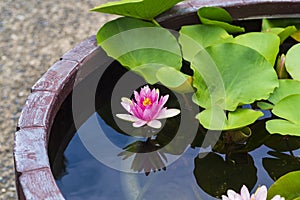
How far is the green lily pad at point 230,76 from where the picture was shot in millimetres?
1023

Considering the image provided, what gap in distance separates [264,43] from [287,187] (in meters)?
0.34

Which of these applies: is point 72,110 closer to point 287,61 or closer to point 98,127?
point 98,127

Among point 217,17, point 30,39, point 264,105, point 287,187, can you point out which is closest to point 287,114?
point 264,105

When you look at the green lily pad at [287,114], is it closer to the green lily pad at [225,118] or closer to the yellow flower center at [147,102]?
the green lily pad at [225,118]

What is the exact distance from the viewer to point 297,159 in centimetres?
100

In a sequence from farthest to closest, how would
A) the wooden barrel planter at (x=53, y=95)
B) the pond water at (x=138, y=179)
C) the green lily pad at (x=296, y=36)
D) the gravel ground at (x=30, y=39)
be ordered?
1. the gravel ground at (x=30, y=39)
2. the green lily pad at (x=296, y=36)
3. the pond water at (x=138, y=179)
4. the wooden barrel planter at (x=53, y=95)

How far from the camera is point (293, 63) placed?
1.07m

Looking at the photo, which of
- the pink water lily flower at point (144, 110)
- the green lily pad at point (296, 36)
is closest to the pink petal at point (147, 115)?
the pink water lily flower at point (144, 110)

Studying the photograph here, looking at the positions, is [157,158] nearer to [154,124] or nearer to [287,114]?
[154,124]

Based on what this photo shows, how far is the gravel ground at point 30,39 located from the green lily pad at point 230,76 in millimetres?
754

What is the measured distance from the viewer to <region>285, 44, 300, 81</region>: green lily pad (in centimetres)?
106

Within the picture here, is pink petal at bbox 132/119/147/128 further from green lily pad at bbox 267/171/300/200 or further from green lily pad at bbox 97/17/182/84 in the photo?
green lily pad at bbox 267/171/300/200

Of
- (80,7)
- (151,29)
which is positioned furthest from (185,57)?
(80,7)

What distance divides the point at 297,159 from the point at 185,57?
296 millimetres
